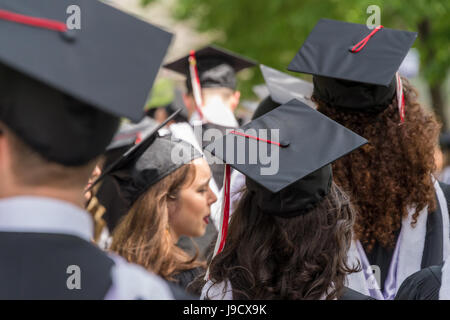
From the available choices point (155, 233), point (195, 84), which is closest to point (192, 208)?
point (155, 233)

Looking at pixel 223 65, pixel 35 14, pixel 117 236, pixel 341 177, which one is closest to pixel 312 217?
pixel 341 177

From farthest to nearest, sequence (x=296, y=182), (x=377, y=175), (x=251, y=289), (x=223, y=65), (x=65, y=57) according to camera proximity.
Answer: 1. (x=223, y=65)
2. (x=377, y=175)
3. (x=296, y=182)
4. (x=251, y=289)
5. (x=65, y=57)

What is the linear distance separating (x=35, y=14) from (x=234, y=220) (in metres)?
1.00

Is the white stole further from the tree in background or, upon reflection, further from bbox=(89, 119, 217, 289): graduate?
the tree in background

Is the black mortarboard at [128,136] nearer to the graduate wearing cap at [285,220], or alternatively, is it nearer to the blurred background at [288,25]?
the graduate wearing cap at [285,220]

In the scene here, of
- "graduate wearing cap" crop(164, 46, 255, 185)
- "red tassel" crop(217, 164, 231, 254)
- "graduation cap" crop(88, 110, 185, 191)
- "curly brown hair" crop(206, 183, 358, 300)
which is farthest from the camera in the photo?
"graduate wearing cap" crop(164, 46, 255, 185)

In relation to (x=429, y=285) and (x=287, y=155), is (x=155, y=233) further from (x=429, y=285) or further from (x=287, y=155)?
(x=429, y=285)

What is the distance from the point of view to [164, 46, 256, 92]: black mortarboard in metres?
5.09

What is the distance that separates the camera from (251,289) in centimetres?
192

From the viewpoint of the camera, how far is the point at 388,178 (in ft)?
8.60

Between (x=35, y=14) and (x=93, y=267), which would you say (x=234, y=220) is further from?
(x=35, y=14)

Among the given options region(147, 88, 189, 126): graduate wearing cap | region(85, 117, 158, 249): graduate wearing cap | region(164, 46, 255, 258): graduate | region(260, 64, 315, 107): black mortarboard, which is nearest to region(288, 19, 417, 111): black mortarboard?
region(260, 64, 315, 107): black mortarboard

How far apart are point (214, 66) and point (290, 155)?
3.22 meters

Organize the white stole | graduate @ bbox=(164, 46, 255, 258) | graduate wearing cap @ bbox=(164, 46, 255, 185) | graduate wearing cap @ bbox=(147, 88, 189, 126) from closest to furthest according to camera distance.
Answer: the white stole < graduate @ bbox=(164, 46, 255, 258) < graduate wearing cap @ bbox=(164, 46, 255, 185) < graduate wearing cap @ bbox=(147, 88, 189, 126)
